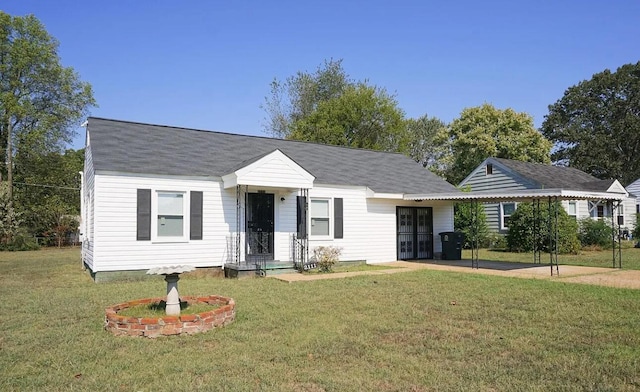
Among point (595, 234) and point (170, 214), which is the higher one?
point (170, 214)

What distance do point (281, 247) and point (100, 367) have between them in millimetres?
9728

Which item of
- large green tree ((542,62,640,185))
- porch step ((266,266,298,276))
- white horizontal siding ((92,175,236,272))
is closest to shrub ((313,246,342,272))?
porch step ((266,266,298,276))

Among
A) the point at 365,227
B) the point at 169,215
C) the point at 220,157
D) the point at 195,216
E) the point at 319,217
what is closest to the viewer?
the point at 169,215

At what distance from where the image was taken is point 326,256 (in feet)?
47.8

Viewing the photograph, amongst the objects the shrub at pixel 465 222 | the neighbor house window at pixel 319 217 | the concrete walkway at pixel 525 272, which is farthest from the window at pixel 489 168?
the neighbor house window at pixel 319 217

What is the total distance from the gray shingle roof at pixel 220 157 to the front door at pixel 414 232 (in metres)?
0.91

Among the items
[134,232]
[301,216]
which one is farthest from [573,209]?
[134,232]

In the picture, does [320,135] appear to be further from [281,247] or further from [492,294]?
[492,294]

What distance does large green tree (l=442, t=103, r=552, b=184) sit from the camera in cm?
3756

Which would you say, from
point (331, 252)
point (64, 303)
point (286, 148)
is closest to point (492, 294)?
point (331, 252)

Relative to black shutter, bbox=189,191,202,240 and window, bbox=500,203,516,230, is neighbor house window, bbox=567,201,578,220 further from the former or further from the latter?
black shutter, bbox=189,191,202,240

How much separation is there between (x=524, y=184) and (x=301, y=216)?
1501 cm

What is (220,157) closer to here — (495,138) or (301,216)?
(301,216)

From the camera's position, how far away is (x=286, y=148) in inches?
720
